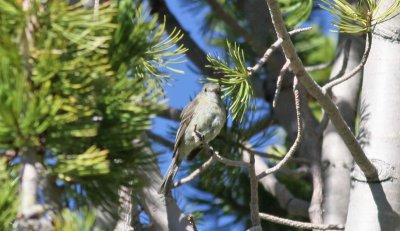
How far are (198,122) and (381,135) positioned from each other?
1556 millimetres

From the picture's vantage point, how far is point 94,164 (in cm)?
140

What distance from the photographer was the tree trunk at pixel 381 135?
8.07 feet

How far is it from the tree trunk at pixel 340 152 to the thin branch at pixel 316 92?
29.7 inches

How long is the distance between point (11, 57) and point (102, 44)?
203 mm

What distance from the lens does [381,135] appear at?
8.36ft

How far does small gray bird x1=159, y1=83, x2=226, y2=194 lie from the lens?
3707 mm

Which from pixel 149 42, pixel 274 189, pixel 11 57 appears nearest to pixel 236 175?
pixel 274 189

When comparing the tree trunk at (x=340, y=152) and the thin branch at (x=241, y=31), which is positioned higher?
the thin branch at (x=241, y=31)

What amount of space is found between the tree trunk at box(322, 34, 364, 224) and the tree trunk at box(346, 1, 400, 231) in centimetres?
57

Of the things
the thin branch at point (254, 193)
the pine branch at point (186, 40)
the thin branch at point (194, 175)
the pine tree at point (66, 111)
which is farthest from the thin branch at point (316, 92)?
the pine branch at point (186, 40)

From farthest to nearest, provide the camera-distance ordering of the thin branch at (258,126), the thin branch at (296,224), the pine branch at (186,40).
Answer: the pine branch at (186,40), the thin branch at (258,126), the thin branch at (296,224)

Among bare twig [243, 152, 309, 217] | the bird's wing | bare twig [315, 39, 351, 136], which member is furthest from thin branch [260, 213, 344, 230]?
the bird's wing

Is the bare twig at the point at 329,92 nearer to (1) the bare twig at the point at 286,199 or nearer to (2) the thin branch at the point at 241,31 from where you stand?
(1) the bare twig at the point at 286,199

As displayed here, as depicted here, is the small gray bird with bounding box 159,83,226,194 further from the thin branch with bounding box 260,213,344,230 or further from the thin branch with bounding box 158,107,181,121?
the thin branch with bounding box 260,213,344,230
